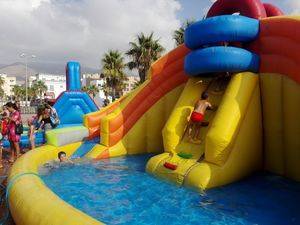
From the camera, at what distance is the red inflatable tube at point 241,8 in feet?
20.4

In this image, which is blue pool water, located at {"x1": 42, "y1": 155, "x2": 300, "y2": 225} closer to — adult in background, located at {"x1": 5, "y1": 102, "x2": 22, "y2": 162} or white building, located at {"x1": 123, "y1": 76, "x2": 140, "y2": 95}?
adult in background, located at {"x1": 5, "y1": 102, "x2": 22, "y2": 162}

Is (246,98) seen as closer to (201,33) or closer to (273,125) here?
(273,125)

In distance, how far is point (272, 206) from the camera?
13.8 ft

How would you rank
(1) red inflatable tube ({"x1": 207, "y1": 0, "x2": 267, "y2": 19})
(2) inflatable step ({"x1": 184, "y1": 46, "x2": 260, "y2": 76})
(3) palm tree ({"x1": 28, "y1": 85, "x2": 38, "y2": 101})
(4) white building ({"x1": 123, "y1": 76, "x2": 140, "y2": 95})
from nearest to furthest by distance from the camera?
(2) inflatable step ({"x1": 184, "y1": 46, "x2": 260, "y2": 76})
(1) red inflatable tube ({"x1": 207, "y1": 0, "x2": 267, "y2": 19})
(4) white building ({"x1": 123, "y1": 76, "x2": 140, "y2": 95})
(3) palm tree ({"x1": 28, "y1": 85, "x2": 38, "y2": 101})

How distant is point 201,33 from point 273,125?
195cm

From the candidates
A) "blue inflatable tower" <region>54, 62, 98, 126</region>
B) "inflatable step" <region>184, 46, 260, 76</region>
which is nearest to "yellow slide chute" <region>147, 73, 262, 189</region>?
"inflatable step" <region>184, 46, 260, 76</region>

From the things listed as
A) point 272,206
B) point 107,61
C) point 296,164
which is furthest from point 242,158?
point 107,61

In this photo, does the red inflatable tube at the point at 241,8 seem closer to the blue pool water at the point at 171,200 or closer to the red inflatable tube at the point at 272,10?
the red inflatable tube at the point at 272,10

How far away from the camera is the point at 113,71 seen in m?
32.2

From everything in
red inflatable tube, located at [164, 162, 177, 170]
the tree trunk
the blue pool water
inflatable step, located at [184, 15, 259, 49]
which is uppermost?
the tree trunk

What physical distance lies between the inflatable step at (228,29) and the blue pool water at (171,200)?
2266mm

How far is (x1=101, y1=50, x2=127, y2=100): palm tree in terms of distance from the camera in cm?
3222

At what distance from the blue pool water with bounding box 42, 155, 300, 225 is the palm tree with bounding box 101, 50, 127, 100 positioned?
26633 millimetres

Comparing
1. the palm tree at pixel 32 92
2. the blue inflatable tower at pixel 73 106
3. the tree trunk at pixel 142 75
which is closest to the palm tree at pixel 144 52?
the tree trunk at pixel 142 75
